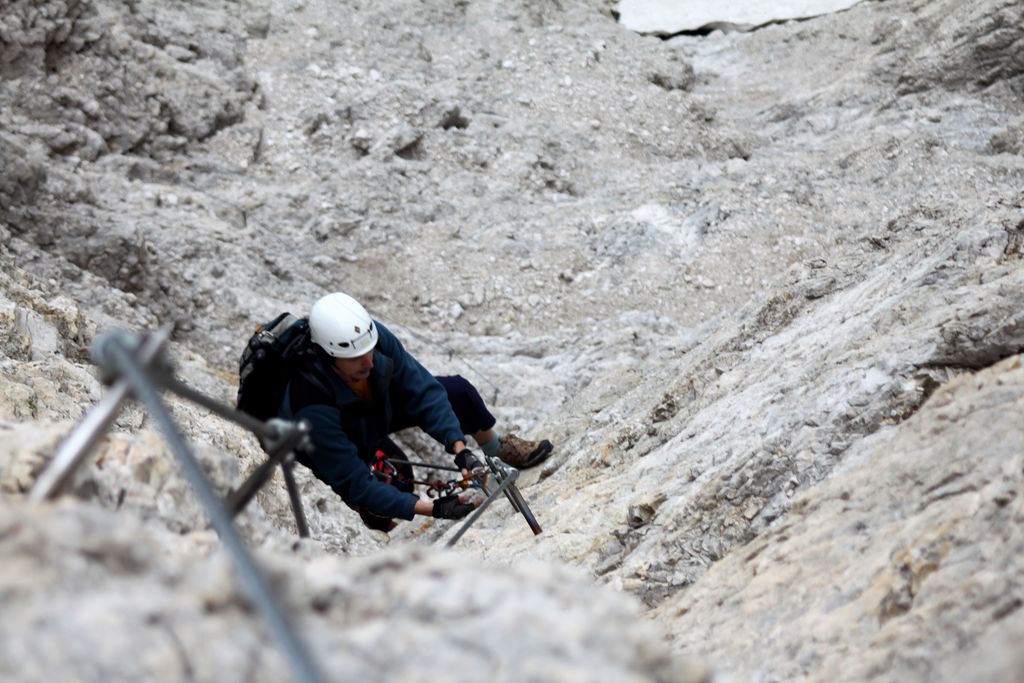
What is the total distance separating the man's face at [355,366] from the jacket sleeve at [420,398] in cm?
34

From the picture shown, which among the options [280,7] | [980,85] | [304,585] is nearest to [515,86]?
[280,7]

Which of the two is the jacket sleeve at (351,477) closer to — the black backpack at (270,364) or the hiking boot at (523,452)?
the black backpack at (270,364)

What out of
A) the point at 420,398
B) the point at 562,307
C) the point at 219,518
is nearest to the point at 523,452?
the point at 420,398

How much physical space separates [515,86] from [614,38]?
2862 mm

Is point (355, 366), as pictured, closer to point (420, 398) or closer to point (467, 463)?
point (420, 398)

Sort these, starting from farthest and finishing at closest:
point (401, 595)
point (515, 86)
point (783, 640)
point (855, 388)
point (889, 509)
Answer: point (515, 86) → point (855, 388) → point (889, 509) → point (783, 640) → point (401, 595)

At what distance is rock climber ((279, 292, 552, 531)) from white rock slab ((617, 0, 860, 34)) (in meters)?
15.3

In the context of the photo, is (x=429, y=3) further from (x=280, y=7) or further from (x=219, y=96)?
(x=219, y=96)

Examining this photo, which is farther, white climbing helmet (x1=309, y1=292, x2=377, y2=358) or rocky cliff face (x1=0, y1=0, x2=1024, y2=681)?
white climbing helmet (x1=309, y1=292, x2=377, y2=358)

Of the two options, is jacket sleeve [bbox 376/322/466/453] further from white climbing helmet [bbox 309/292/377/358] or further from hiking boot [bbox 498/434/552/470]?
hiking boot [bbox 498/434/552/470]

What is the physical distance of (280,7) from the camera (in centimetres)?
1753

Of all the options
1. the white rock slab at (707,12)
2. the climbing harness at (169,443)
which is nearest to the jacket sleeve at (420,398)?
the climbing harness at (169,443)

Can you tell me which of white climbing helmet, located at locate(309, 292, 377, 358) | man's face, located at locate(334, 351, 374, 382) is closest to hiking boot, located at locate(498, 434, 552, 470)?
man's face, located at locate(334, 351, 374, 382)

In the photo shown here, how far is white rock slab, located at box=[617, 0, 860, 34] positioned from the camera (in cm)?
2047
